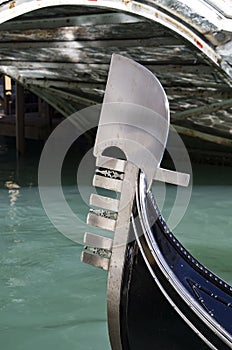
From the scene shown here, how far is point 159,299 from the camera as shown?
133 cm

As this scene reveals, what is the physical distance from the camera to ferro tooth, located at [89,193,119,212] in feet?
4.19

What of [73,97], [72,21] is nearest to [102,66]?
[72,21]

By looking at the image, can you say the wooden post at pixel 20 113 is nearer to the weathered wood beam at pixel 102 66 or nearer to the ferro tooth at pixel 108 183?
the weathered wood beam at pixel 102 66

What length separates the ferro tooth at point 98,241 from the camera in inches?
50.0

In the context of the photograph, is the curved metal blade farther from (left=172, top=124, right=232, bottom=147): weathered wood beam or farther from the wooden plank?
(left=172, top=124, right=232, bottom=147): weathered wood beam

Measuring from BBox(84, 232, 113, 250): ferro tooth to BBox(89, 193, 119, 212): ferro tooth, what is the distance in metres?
0.06

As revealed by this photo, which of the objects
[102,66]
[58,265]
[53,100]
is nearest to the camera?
[58,265]

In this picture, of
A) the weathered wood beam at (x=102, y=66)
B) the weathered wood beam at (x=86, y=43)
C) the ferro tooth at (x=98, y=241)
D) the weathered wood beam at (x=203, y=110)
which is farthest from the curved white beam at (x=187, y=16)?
the ferro tooth at (x=98, y=241)

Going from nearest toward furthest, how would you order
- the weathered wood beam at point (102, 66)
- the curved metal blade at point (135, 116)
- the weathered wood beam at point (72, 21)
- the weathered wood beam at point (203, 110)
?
the curved metal blade at point (135, 116), the weathered wood beam at point (72, 21), the weathered wood beam at point (102, 66), the weathered wood beam at point (203, 110)

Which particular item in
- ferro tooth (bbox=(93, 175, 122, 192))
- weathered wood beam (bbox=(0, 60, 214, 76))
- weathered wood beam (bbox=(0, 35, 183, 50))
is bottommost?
ferro tooth (bbox=(93, 175, 122, 192))

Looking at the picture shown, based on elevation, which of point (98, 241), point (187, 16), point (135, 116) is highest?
point (187, 16)

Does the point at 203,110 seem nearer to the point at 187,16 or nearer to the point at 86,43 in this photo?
the point at 86,43

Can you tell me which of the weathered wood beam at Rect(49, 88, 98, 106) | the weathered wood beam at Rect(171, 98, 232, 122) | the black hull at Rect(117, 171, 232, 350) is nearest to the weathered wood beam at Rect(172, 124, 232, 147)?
the weathered wood beam at Rect(171, 98, 232, 122)

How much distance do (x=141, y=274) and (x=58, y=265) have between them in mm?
1300
